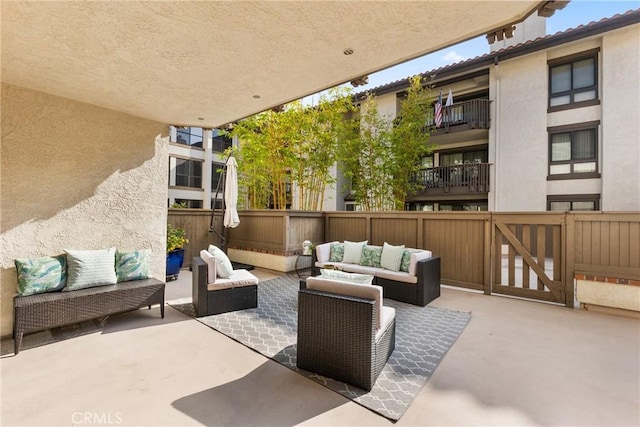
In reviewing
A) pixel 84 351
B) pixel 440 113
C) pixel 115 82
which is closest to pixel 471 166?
pixel 440 113

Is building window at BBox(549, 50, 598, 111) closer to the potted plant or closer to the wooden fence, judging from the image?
the wooden fence

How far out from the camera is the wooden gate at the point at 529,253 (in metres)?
4.56

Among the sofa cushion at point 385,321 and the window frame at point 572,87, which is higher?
the window frame at point 572,87

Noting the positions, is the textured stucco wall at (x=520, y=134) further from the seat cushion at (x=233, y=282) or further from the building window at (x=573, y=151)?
the seat cushion at (x=233, y=282)

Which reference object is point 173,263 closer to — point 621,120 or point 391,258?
point 391,258

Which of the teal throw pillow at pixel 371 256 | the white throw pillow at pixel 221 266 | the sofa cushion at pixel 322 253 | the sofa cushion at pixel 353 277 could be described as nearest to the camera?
the sofa cushion at pixel 353 277

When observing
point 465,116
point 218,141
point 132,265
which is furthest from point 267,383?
point 218,141

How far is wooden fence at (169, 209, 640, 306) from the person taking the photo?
415 centimetres

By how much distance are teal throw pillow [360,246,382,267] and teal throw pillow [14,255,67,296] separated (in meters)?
4.33

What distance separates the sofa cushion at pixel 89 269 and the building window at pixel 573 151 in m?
11.0

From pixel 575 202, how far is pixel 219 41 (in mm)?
10366

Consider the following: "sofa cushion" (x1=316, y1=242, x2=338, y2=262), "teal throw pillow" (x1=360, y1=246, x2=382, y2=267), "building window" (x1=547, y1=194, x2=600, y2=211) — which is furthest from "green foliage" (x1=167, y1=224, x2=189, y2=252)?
"building window" (x1=547, y1=194, x2=600, y2=211)

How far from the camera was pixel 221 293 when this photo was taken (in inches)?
154

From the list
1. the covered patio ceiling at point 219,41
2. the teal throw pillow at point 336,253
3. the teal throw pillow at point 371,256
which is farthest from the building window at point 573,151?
the covered patio ceiling at point 219,41
